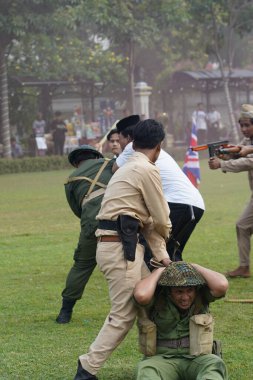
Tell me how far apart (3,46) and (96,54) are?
9709 millimetres

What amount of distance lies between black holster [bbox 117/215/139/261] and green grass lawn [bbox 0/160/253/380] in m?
0.91

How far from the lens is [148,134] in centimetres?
609

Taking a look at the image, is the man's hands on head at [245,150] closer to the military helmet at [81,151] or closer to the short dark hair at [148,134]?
the military helmet at [81,151]

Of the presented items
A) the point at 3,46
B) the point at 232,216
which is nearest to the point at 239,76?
the point at 3,46

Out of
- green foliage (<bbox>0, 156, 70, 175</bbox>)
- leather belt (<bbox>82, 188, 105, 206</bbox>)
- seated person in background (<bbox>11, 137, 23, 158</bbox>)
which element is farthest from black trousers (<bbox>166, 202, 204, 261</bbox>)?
seated person in background (<bbox>11, 137, 23, 158</bbox>)

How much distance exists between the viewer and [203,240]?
44.0 feet

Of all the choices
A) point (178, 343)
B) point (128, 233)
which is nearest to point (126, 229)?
point (128, 233)

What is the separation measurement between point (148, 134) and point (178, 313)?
116cm

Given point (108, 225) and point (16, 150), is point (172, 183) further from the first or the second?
point (16, 150)

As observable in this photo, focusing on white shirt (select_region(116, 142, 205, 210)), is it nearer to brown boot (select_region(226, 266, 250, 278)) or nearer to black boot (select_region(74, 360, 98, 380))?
brown boot (select_region(226, 266, 250, 278))

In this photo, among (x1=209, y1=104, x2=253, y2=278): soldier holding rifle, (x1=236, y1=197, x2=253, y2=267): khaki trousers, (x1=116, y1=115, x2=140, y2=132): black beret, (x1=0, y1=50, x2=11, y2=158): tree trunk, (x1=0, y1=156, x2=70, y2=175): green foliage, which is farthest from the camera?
(x1=0, y1=50, x2=11, y2=158): tree trunk

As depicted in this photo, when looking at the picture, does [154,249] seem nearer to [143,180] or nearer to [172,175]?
[143,180]

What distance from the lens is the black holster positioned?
19.7ft

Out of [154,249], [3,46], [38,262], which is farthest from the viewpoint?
[3,46]
